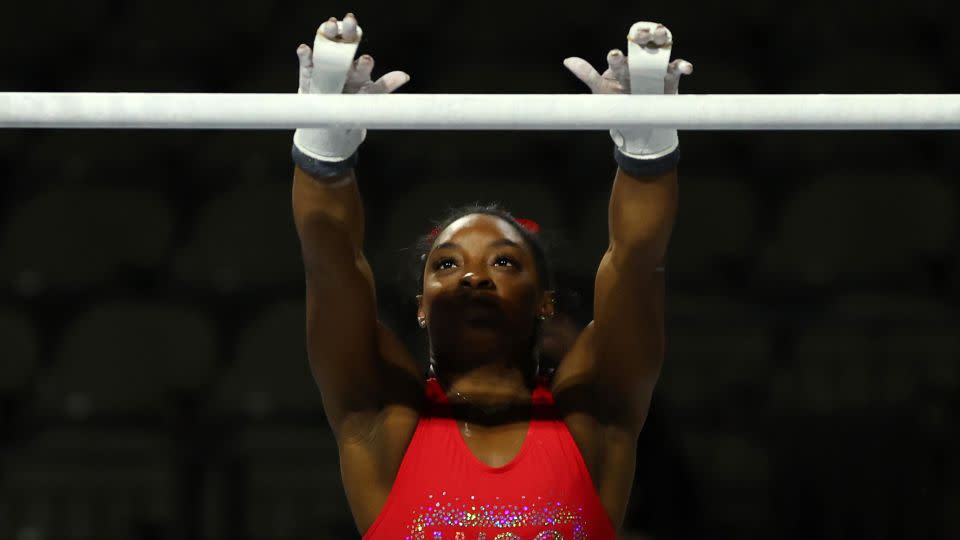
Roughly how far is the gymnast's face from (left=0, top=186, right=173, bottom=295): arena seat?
1395mm

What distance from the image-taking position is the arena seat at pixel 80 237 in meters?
2.96

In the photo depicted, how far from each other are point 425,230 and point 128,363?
830 millimetres

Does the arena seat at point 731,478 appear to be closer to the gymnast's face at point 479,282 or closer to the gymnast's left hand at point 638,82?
the gymnast's face at point 479,282

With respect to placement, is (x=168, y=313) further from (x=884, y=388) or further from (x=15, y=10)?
(x=884, y=388)

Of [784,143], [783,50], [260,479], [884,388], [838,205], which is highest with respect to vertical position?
[783,50]

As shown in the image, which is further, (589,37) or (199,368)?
(589,37)

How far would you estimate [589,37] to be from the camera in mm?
3135

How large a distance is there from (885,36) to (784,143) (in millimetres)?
423

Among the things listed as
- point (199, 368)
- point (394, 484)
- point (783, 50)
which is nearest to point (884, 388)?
point (783, 50)

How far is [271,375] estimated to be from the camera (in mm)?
2797

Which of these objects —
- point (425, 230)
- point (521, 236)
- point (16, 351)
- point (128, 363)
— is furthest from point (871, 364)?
point (16, 351)

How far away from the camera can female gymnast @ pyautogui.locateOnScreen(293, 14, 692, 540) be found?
5.32 feet

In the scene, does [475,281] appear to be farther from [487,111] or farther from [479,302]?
[487,111]

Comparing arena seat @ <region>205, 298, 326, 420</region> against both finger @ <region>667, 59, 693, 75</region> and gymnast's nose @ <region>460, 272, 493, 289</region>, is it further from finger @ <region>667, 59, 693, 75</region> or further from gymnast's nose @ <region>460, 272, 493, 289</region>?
finger @ <region>667, 59, 693, 75</region>
